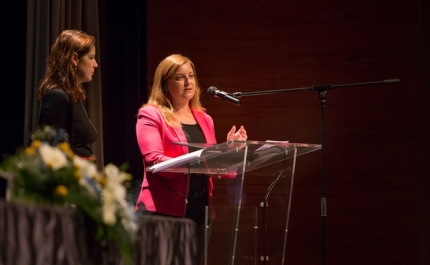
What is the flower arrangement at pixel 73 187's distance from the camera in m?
1.53

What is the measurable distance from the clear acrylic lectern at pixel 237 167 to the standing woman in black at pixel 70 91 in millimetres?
377

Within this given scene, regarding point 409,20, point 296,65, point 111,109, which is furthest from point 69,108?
point 409,20

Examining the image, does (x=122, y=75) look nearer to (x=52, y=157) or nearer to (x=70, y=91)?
(x=70, y=91)

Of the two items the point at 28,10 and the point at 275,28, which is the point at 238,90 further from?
the point at 28,10

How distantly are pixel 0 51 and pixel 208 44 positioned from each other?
147 centimetres

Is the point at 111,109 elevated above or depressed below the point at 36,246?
above

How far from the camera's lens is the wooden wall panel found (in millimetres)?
4586

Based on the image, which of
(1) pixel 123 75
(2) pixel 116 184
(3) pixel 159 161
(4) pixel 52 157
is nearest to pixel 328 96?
(1) pixel 123 75

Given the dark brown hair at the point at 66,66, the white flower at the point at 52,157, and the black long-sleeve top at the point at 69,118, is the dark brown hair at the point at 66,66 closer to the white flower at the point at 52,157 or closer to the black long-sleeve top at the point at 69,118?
the black long-sleeve top at the point at 69,118

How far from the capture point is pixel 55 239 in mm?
1501

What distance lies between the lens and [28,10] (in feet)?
12.9

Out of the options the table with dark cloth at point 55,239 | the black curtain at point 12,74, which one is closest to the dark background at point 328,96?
the black curtain at point 12,74

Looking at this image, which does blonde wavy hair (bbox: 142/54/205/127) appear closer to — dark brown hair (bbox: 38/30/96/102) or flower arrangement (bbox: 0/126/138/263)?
dark brown hair (bbox: 38/30/96/102)

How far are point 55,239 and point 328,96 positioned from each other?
3.38 m
